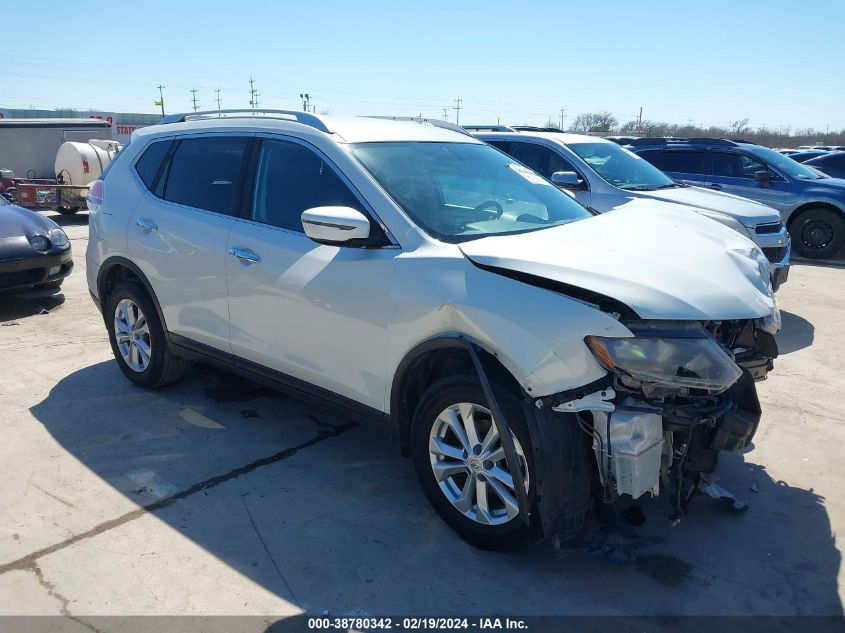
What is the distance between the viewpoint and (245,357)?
4.26m

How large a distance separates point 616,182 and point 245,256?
18.3 feet

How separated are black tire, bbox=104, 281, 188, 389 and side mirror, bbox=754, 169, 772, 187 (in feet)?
30.9

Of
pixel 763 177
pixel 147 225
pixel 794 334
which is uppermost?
pixel 763 177

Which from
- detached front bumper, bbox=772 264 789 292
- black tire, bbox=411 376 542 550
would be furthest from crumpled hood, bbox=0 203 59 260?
detached front bumper, bbox=772 264 789 292

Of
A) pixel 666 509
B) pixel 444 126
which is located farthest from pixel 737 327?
pixel 444 126

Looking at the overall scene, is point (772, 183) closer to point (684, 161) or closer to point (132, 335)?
point (684, 161)

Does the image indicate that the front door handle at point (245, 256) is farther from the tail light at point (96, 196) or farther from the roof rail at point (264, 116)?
the tail light at point (96, 196)

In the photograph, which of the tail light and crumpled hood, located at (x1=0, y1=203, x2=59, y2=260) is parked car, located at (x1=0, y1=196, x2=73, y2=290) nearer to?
crumpled hood, located at (x1=0, y1=203, x2=59, y2=260)

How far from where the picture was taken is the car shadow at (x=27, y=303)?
7484 mm

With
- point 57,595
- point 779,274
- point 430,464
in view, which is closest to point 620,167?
point 779,274

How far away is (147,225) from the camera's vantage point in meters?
4.74

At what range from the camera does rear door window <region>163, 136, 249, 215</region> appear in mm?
4305

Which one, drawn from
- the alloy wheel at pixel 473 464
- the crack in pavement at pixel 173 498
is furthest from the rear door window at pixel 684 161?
the alloy wheel at pixel 473 464

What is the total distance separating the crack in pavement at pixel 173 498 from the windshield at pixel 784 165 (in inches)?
379
